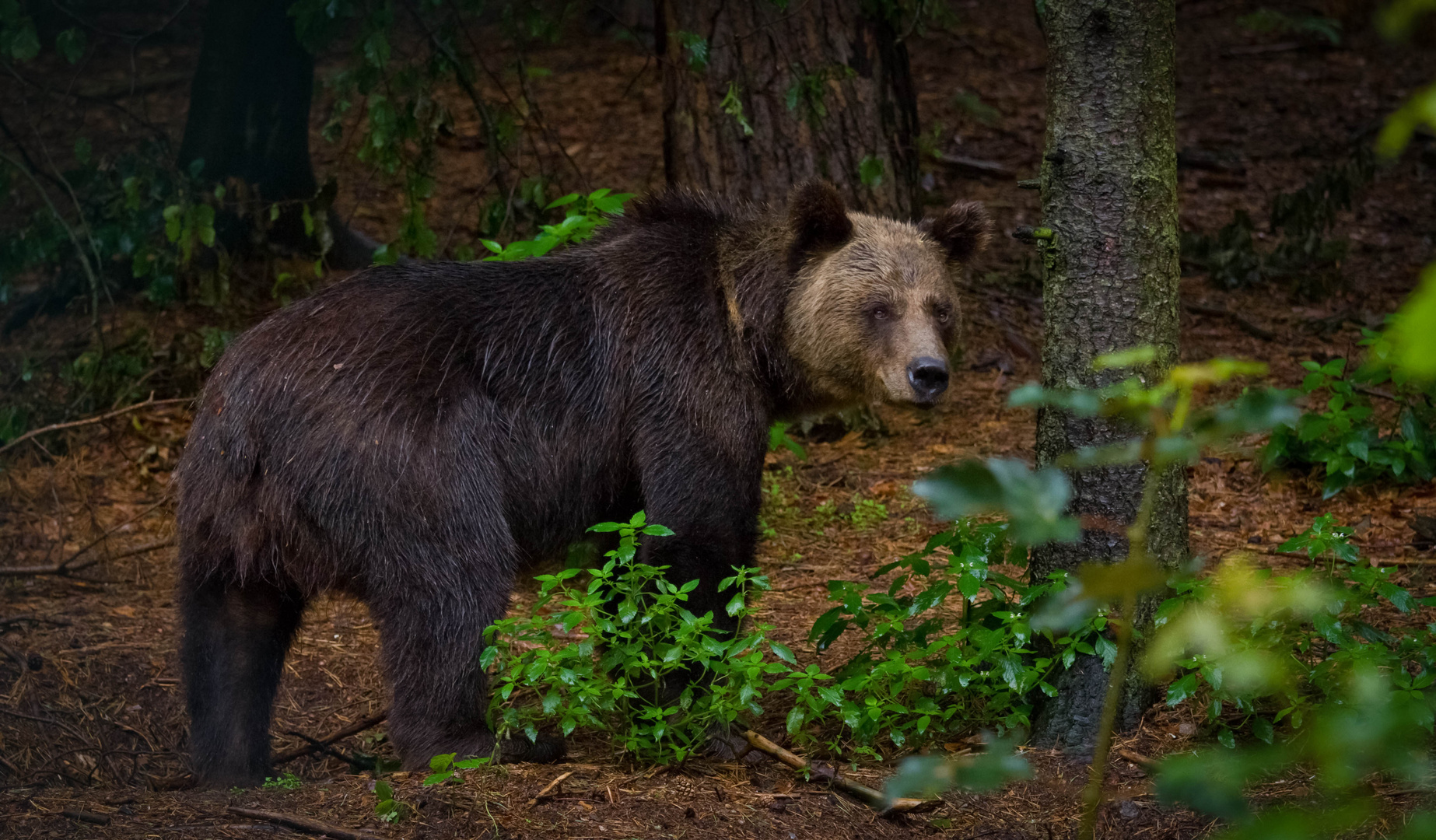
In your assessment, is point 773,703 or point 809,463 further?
point 809,463

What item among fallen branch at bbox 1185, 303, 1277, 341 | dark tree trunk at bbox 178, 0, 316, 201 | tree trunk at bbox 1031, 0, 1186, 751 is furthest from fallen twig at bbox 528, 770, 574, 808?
fallen branch at bbox 1185, 303, 1277, 341

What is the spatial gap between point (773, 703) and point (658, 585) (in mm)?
1315

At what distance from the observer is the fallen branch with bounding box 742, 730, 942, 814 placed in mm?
3945

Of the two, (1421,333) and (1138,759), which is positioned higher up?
(1421,333)

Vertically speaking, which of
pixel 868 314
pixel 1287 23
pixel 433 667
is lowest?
pixel 433 667

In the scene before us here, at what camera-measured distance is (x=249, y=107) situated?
906cm

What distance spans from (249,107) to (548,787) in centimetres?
676

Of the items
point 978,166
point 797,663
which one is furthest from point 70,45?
point 978,166

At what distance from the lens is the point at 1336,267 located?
1014cm

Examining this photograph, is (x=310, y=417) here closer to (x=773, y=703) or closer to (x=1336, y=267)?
(x=773, y=703)

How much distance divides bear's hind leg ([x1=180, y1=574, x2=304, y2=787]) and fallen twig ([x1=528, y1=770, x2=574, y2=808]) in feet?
4.42

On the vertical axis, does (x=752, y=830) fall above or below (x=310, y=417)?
→ below

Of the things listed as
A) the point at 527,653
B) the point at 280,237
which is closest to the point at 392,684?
the point at 527,653

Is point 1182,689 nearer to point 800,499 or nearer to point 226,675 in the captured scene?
point 226,675
